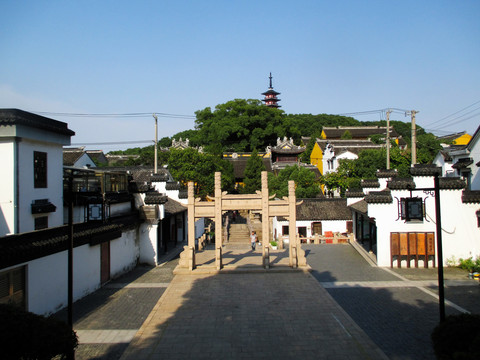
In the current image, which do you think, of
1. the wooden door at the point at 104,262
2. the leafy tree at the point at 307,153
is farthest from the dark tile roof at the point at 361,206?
the leafy tree at the point at 307,153

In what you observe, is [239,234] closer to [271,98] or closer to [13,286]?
[13,286]

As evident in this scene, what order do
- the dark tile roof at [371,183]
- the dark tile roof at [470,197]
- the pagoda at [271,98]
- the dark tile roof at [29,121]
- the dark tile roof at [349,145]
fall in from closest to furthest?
the dark tile roof at [29,121] < the dark tile roof at [470,197] < the dark tile roof at [371,183] < the dark tile roof at [349,145] < the pagoda at [271,98]

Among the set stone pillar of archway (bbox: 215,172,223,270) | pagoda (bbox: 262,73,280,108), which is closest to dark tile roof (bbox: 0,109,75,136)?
stone pillar of archway (bbox: 215,172,223,270)

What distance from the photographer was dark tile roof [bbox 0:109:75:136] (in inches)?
431

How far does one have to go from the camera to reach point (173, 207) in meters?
22.2

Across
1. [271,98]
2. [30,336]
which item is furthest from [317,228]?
[271,98]

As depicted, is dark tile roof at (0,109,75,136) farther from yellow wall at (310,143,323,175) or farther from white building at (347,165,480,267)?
yellow wall at (310,143,323,175)

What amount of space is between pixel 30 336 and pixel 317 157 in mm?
50825

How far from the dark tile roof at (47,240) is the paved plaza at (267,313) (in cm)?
200

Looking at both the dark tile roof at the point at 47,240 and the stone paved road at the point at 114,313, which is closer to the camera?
the stone paved road at the point at 114,313

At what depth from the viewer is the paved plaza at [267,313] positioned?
8.09 metres

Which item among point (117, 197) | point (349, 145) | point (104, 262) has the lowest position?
point (104, 262)

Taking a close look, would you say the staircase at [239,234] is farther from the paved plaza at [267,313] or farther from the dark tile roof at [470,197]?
the dark tile roof at [470,197]

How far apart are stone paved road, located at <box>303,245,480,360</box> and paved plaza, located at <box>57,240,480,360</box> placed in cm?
3
